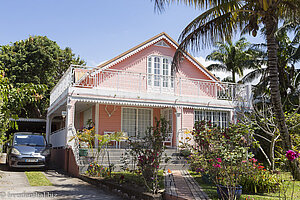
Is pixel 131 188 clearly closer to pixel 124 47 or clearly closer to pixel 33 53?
pixel 124 47

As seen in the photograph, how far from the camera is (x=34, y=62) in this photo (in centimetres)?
2598

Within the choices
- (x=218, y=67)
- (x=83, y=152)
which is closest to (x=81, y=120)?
(x=83, y=152)

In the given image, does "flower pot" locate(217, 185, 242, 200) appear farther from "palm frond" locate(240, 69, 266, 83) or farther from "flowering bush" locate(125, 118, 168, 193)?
"palm frond" locate(240, 69, 266, 83)

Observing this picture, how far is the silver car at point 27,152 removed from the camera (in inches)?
498

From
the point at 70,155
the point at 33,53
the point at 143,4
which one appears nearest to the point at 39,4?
the point at 143,4

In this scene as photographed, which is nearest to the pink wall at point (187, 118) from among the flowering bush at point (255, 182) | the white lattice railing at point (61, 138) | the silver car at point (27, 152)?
the white lattice railing at point (61, 138)

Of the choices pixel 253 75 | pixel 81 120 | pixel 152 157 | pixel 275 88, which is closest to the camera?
pixel 152 157

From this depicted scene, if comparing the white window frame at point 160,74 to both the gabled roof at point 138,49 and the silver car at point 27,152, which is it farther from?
the silver car at point 27,152

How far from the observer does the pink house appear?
1467cm

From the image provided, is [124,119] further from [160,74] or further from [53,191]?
[53,191]

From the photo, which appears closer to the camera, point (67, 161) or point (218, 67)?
point (67, 161)

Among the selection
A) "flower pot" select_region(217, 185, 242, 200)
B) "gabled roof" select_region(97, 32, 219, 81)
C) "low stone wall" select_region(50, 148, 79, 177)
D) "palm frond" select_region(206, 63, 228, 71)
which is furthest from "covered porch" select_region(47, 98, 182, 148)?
"palm frond" select_region(206, 63, 228, 71)

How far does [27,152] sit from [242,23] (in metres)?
10.5

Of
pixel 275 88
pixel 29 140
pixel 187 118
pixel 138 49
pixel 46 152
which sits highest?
pixel 138 49
